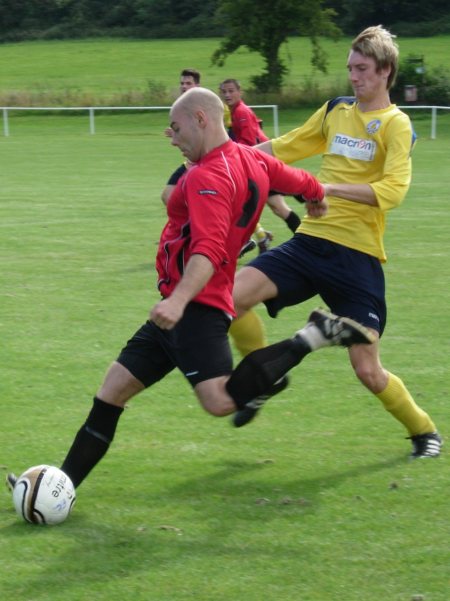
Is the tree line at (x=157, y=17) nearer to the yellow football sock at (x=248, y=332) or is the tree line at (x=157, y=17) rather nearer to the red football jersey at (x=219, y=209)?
the yellow football sock at (x=248, y=332)

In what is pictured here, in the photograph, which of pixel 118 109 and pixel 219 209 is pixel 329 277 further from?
pixel 118 109

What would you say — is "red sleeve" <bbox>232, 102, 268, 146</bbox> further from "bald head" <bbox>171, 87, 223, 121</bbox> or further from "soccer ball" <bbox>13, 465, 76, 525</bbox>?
"soccer ball" <bbox>13, 465, 76, 525</bbox>

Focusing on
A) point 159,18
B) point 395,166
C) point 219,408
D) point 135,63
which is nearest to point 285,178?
point 395,166

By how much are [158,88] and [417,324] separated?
3706 cm

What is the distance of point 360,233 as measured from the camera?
5949mm

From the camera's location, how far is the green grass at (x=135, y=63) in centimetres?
5654

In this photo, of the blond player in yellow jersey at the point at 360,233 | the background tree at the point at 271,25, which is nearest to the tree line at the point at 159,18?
the background tree at the point at 271,25

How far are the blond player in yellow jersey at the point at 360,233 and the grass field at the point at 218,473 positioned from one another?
443 mm

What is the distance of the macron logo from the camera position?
5887 mm

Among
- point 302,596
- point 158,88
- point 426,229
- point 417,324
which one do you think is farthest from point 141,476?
point 158,88

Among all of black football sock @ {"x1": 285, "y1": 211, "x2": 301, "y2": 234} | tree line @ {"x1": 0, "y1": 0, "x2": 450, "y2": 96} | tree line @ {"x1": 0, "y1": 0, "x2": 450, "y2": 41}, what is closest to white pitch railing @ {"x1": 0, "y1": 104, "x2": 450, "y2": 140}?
black football sock @ {"x1": 285, "y1": 211, "x2": 301, "y2": 234}

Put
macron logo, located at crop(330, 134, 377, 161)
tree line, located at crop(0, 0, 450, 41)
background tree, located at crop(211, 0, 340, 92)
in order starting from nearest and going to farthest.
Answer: macron logo, located at crop(330, 134, 377, 161), background tree, located at crop(211, 0, 340, 92), tree line, located at crop(0, 0, 450, 41)

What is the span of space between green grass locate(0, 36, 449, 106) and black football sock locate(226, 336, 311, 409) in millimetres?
44575

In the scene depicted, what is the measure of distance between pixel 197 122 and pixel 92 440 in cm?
146
